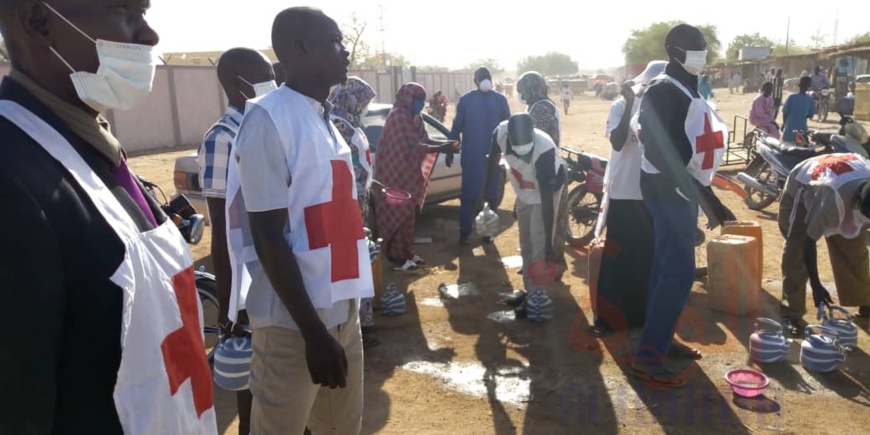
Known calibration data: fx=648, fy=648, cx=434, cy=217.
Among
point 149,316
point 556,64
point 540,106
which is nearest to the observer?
point 149,316

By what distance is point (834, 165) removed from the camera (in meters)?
4.40

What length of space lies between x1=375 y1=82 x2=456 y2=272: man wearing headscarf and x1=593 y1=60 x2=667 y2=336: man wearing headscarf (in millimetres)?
1897

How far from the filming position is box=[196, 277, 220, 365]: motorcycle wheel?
4.20 metres

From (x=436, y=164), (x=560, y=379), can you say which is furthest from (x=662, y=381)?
(x=436, y=164)

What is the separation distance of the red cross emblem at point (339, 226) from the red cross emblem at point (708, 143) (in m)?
2.49

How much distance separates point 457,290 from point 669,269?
240 centimetres

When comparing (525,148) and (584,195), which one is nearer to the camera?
(525,148)

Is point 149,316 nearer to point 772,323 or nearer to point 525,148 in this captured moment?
point 525,148

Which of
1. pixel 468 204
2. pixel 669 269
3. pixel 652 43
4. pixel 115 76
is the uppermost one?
pixel 652 43

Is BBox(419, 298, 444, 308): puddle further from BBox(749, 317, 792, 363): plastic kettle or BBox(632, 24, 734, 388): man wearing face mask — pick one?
BBox(749, 317, 792, 363): plastic kettle

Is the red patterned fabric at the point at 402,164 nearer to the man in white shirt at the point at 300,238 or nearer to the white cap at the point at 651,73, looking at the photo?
the white cap at the point at 651,73

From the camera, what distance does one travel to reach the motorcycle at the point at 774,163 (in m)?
7.25

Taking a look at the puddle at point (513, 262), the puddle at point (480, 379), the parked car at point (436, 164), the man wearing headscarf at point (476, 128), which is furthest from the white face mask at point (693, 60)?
the parked car at point (436, 164)

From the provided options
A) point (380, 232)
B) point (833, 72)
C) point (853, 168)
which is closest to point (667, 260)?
point (853, 168)
